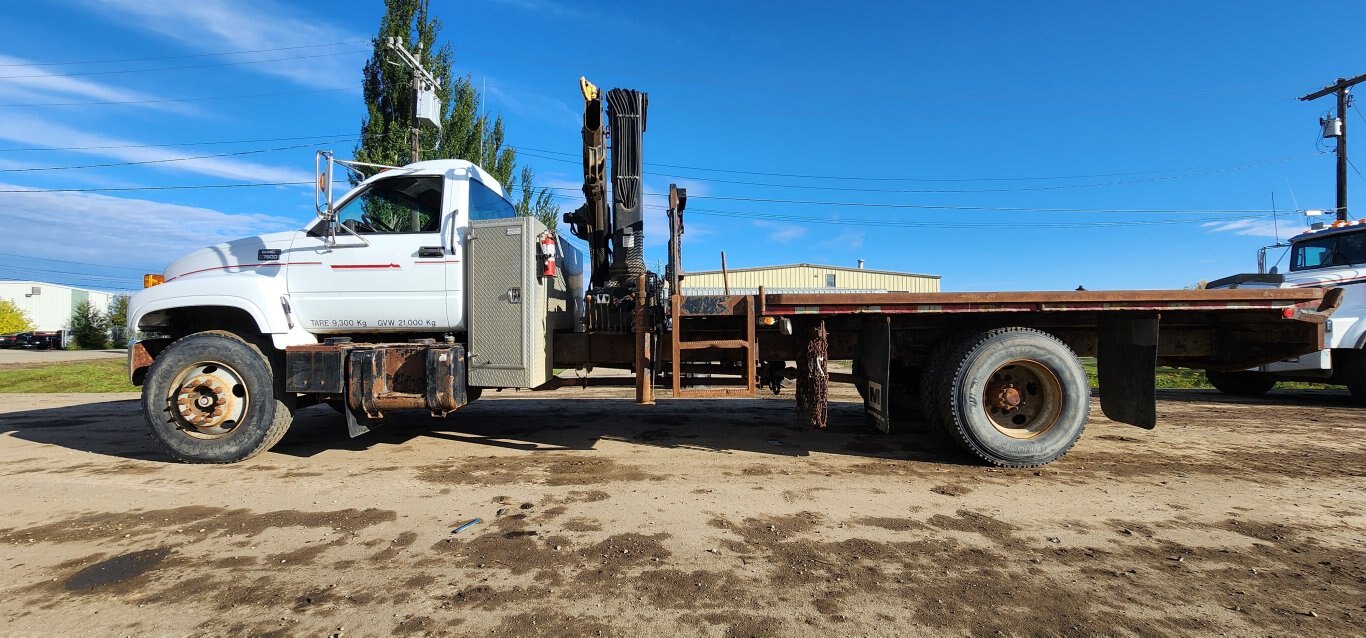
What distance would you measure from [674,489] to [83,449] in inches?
235

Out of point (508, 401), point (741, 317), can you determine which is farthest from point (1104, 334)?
point (508, 401)

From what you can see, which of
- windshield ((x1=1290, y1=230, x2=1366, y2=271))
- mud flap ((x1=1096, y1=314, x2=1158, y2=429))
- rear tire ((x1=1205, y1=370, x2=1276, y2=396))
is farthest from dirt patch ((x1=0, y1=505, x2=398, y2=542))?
windshield ((x1=1290, y1=230, x2=1366, y2=271))

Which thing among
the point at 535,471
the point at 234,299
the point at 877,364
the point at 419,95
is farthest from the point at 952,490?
the point at 419,95

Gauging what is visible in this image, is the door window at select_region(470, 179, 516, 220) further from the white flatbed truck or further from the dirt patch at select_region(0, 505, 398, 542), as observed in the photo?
the dirt patch at select_region(0, 505, 398, 542)

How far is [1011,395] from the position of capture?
15.8ft

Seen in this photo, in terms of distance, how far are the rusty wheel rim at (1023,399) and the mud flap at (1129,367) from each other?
798 mm

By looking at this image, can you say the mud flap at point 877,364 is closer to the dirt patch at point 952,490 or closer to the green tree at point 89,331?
the dirt patch at point 952,490

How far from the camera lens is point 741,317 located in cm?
523

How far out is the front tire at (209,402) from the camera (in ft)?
16.0

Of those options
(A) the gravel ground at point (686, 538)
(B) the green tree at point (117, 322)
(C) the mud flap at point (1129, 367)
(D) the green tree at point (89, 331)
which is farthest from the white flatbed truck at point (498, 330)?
(D) the green tree at point (89, 331)

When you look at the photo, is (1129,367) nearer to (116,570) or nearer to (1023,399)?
(1023,399)

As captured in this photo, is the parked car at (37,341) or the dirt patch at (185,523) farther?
the parked car at (37,341)

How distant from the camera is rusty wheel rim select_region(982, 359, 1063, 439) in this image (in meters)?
4.77

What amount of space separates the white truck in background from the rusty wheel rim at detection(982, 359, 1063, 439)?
497 centimetres
